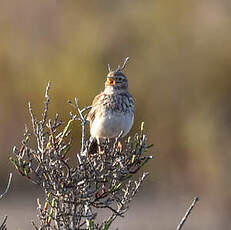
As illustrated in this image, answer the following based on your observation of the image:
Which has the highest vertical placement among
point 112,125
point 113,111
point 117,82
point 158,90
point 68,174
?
point 158,90

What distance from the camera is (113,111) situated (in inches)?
291

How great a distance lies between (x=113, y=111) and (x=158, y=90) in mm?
9988

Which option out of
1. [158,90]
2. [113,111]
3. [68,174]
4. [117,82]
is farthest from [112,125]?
[158,90]

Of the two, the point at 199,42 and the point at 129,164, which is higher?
the point at 199,42

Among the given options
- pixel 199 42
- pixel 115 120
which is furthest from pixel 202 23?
pixel 115 120

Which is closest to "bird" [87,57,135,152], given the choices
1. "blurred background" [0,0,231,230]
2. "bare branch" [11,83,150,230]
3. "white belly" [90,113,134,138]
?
"white belly" [90,113,134,138]

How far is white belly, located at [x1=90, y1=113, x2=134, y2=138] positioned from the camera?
719 cm

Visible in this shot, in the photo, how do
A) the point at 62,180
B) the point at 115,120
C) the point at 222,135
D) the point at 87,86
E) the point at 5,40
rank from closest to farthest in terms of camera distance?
1. the point at 62,180
2. the point at 115,120
3. the point at 222,135
4. the point at 87,86
5. the point at 5,40

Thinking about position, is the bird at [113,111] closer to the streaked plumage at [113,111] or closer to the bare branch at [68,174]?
the streaked plumage at [113,111]

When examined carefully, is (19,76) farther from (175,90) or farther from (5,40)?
(175,90)

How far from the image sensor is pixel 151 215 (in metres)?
16.6

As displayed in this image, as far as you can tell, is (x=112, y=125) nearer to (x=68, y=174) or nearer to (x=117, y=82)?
(x=117, y=82)

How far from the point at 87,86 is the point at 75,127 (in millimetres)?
1348

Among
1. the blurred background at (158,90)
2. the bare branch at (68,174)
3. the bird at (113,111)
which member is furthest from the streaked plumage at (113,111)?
the blurred background at (158,90)
